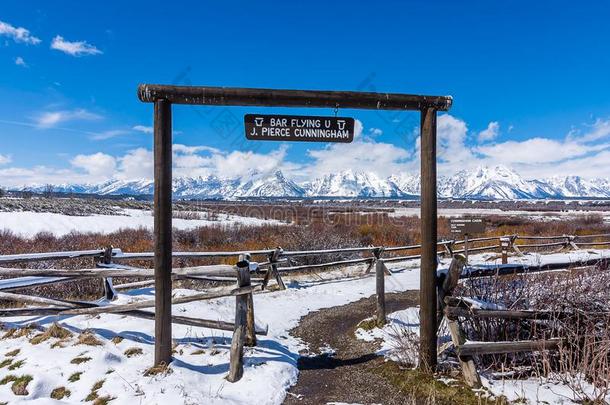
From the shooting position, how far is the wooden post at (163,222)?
3.96 m

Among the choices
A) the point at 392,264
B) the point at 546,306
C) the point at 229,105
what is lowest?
the point at 392,264

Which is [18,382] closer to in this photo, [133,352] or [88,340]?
[88,340]

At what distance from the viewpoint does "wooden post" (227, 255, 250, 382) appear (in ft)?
13.6

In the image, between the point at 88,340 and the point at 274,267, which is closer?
the point at 88,340

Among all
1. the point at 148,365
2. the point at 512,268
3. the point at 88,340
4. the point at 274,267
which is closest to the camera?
the point at 148,365

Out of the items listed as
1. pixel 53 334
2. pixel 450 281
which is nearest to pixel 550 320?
pixel 450 281

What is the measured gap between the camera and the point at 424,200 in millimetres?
4305

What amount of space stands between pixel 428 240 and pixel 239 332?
7.87 feet

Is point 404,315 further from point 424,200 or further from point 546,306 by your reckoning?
point 424,200

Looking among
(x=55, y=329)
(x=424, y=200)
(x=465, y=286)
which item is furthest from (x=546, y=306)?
(x=55, y=329)

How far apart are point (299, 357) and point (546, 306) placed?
10.5 ft

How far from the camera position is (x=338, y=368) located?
189 inches

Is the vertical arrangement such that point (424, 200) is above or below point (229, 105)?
below

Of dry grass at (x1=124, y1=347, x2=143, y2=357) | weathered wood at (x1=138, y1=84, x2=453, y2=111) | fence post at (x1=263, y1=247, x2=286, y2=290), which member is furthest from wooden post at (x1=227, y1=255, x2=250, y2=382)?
fence post at (x1=263, y1=247, x2=286, y2=290)
